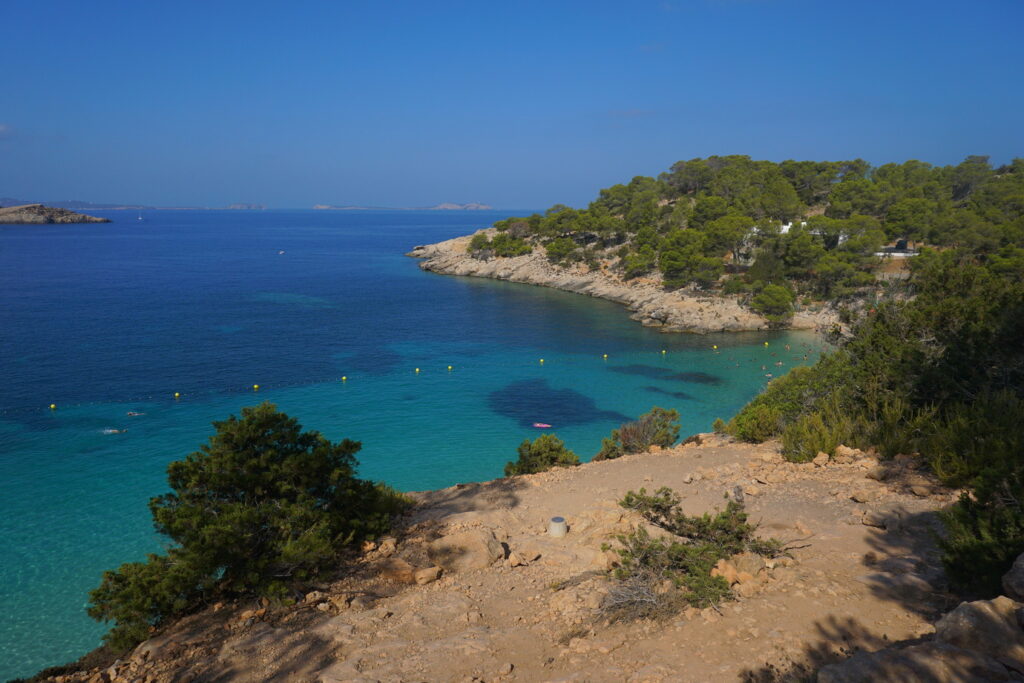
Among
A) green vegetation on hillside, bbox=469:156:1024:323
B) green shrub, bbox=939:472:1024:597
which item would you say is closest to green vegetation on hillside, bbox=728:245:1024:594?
green shrub, bbox=939:472:1024:597

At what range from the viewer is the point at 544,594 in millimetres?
7570

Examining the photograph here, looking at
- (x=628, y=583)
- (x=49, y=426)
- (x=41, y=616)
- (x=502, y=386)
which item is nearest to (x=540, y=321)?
(x=502, y=386)

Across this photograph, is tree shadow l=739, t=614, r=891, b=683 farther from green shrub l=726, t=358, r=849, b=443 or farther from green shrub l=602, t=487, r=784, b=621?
green shrub l=726, t=358, r=849, b=443

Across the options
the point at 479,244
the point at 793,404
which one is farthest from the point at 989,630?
the point at 479,244

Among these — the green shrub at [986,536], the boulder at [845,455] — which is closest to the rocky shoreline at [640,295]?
the boulder at [845,455]

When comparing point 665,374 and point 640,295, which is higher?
point 640,295

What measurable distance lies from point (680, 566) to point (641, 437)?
11292 millimetres

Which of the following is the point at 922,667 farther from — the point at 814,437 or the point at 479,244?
the point at 479,244

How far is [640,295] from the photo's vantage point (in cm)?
5241

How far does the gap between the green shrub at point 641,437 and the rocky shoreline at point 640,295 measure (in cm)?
1014

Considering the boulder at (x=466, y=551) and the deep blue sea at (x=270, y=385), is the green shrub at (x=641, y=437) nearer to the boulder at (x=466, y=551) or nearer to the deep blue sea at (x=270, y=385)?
the deep blue sea at (x=270, y=385)

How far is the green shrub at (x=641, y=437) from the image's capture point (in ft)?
56.7

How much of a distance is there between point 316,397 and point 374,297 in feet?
98.4

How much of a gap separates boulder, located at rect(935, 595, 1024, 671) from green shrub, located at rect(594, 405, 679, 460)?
1245cm
